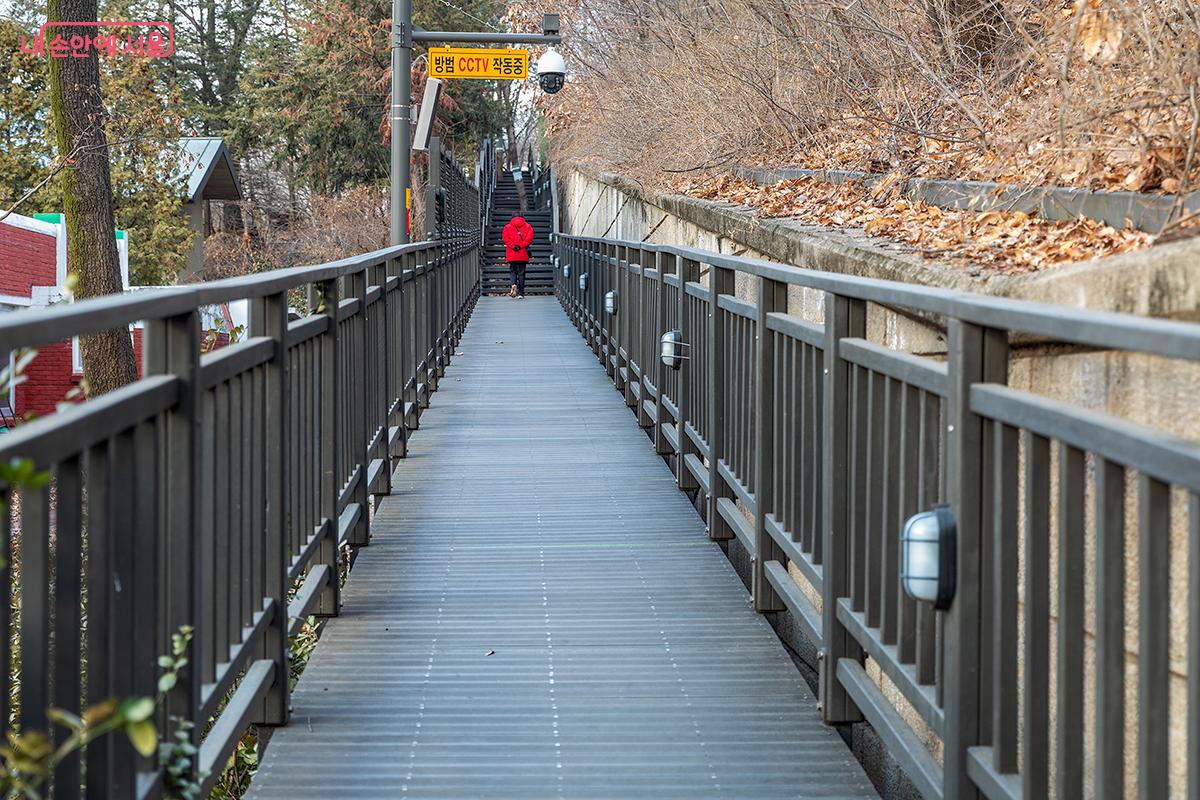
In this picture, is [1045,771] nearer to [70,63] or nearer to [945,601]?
[945,601]

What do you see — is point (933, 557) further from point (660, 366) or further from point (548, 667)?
point (660, 366)

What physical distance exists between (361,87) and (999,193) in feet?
124

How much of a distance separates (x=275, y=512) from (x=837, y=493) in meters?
1.60

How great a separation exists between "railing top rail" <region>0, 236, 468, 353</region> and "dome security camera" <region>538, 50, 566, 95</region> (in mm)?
19572

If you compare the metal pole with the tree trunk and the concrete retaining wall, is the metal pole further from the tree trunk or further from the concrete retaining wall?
the concrete retaining wall

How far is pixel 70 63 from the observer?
18266 mm

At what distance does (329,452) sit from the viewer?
228 inches

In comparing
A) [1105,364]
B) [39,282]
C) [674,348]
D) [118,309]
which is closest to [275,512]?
[118,309]

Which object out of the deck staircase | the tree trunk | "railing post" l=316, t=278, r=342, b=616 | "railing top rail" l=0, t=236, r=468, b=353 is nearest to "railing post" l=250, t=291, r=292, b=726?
"railing top rail" l=0, t=236, r=468, b=353

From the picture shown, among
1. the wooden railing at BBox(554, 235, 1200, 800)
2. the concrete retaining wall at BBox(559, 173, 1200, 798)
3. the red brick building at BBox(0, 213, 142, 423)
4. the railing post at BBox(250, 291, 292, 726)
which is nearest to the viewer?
the wooden railing at BBox(554, 235, 1200, 800)

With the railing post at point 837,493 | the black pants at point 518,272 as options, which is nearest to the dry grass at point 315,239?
the black pants at point 518,272

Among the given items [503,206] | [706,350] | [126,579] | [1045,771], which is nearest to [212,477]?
[126,579]

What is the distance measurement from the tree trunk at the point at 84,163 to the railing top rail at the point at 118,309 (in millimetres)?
14162

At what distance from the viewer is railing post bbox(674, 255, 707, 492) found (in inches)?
314
